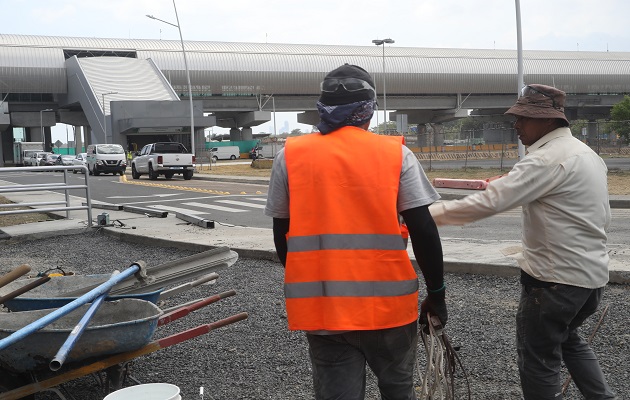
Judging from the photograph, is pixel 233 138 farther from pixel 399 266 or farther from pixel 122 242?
pixel 399 266

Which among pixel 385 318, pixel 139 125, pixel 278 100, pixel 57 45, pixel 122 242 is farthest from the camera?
pixel 278 100

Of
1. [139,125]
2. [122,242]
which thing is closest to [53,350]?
[122,242]

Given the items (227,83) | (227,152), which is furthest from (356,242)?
(227,152)

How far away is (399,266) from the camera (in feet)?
10.1

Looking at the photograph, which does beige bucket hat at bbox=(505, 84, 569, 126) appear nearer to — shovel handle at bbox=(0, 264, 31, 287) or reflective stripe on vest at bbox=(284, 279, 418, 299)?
reflective stripe on vest at bbox=(284, 279, 418, 299)

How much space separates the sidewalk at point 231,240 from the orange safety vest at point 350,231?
523cm

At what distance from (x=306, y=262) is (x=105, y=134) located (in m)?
66.5

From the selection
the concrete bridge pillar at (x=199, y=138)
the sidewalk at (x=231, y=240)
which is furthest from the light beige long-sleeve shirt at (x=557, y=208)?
the concrete bridge pillar at (x=199, y=138)

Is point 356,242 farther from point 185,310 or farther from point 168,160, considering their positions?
point 168,160

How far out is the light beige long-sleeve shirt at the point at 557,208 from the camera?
3.67 meters

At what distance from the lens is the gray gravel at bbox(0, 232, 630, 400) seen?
16.4 ft

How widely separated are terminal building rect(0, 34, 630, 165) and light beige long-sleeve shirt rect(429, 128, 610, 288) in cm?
6068

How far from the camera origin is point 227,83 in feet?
266

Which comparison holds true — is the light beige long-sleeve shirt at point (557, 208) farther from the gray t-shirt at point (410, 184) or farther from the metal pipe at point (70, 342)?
the metal pipe at point (70, 342)
